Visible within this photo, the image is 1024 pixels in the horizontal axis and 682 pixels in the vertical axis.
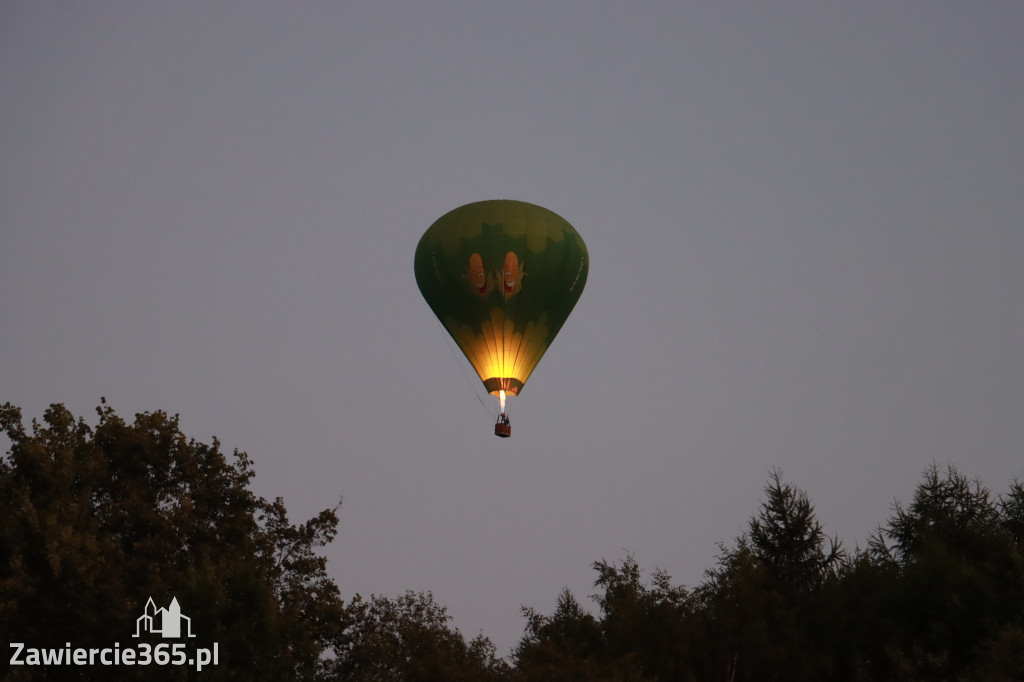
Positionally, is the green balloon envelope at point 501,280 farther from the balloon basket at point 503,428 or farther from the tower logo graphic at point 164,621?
the tower logo graphic at point 164,621

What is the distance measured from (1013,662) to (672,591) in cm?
1007

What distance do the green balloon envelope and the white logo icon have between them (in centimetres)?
1346

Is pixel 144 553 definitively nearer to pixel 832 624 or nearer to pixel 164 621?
pixel 164 621

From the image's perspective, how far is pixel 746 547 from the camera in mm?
46438

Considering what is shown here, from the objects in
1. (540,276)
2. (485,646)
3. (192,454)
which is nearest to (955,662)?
(485,646)

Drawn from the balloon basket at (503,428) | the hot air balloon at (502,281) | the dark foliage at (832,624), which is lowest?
the dark foliage at (832,624)

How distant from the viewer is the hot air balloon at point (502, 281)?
44438 millimetres

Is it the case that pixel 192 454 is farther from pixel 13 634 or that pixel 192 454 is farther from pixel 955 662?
pixel 955 662

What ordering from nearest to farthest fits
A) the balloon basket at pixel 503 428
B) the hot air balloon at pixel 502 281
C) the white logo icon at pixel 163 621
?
the white logo icon at pixel 163 621, the balloon basket at pixel 503 428, the hot air balloon at pixel 502 281

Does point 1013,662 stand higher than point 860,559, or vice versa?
point 860,559

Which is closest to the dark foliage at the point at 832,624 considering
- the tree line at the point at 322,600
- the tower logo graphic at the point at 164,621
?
the tree line at the point at 322,600

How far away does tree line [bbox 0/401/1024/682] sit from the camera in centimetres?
3644

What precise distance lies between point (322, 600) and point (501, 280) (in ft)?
37.6

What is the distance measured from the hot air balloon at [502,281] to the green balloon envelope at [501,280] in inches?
1.3
